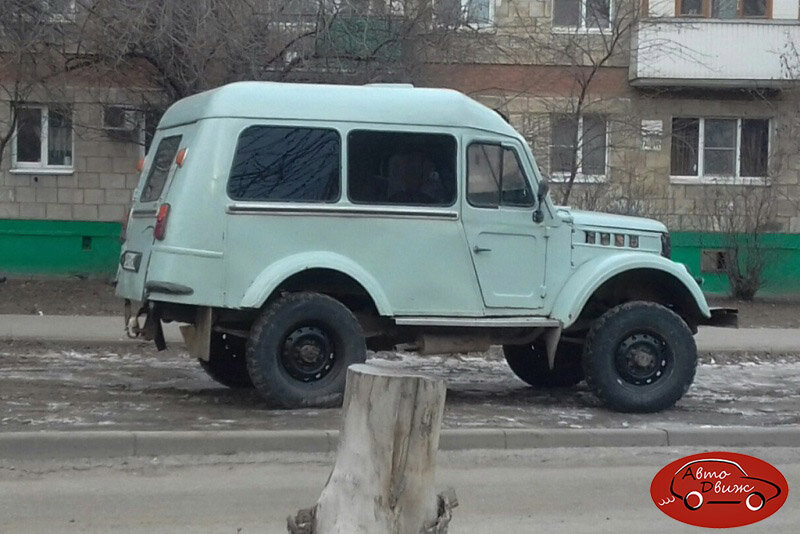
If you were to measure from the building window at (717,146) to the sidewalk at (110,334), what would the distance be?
752 cm

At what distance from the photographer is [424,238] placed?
927 centimetres

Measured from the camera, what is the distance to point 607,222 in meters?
9.91

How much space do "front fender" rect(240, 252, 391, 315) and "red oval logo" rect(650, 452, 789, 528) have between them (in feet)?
10.9

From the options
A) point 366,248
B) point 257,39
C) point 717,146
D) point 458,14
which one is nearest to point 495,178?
point 366,248

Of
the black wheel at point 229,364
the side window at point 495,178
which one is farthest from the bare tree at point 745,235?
the black wheel at point 229,364

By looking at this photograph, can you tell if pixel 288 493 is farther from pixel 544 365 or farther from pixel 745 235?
pixel 745 235

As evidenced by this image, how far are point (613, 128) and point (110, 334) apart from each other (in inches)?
453

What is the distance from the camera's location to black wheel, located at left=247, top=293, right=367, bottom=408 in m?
8.93

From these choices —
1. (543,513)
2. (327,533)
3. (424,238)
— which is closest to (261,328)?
(424,238)

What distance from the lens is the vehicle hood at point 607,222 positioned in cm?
975

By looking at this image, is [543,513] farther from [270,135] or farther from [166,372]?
[166,372]

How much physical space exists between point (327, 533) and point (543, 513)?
→ 308 cm

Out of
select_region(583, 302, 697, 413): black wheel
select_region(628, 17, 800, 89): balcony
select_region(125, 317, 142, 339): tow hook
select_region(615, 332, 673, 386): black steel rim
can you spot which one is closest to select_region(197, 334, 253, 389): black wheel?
select_region(125, 317, 142, 339): tow hook

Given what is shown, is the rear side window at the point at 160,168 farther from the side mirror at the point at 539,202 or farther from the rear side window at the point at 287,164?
the side mirror at the point at 539,202
